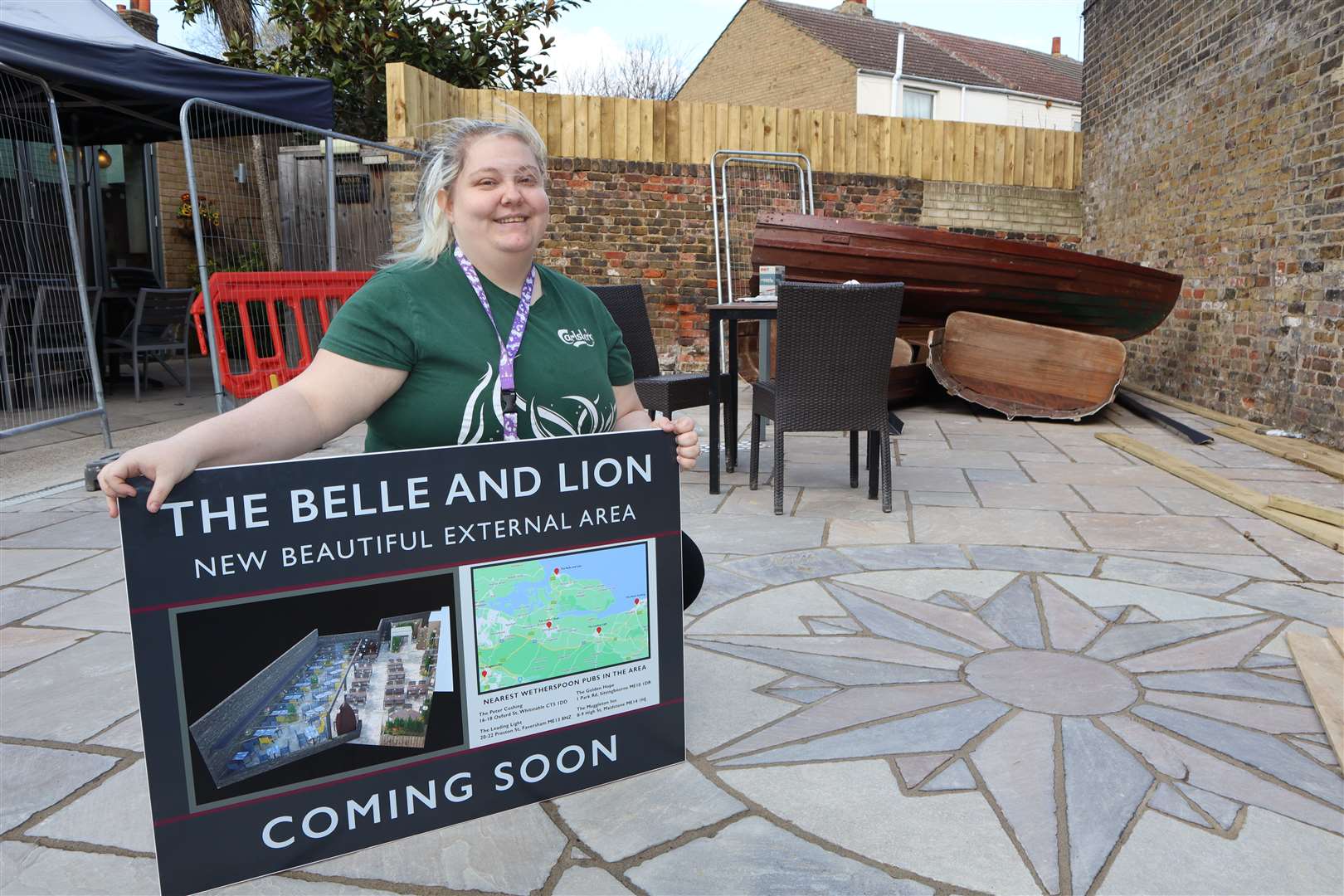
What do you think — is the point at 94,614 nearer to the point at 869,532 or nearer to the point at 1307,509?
the point at 869,532

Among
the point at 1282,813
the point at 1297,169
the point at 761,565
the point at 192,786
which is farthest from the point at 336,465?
the point at 1297,169

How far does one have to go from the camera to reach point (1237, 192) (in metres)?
6.99

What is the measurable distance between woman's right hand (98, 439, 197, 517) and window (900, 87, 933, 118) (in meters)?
25.4

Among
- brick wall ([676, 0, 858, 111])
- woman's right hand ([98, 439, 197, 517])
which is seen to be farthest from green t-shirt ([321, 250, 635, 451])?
brick wall ([676, 0, 858, 111])

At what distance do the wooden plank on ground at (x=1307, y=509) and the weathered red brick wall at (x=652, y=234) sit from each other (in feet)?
20.9

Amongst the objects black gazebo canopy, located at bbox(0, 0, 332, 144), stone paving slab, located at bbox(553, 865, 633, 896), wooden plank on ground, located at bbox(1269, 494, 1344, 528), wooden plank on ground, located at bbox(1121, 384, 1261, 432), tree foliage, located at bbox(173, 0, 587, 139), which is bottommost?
wooden plank on ground, located at bbox(1121, 384, 1261, 432)

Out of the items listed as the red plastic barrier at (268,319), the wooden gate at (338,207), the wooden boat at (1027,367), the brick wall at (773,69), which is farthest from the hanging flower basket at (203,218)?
the brick wall at (773,69)

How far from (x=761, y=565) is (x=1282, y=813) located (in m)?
1.82

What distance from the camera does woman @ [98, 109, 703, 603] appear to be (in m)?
1.58

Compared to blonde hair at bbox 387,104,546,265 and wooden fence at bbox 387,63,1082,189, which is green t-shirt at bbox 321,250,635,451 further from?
wooden fence at bbox 387,63,1082,189

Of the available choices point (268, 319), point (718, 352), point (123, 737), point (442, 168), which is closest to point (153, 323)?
point (268, 319)

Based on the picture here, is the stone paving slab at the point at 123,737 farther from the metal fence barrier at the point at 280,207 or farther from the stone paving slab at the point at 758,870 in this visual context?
the metal fence barrier at the point at 280,207

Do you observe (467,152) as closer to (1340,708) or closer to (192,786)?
(192,786)

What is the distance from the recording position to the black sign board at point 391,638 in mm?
1360
